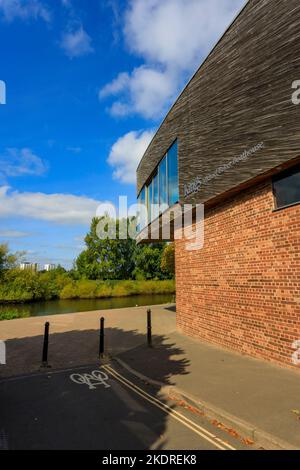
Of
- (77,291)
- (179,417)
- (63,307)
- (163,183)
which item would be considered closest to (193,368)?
(179,417)

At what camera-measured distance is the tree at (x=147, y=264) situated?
58.3 meters

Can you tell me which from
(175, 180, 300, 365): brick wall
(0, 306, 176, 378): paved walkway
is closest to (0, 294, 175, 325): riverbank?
(0, 306, 176, 378): paved walkway

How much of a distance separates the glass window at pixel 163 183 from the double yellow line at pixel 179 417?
27.4 feet

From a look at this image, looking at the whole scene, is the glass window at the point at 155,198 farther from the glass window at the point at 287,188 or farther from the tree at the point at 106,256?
the tree at the point at 106,256

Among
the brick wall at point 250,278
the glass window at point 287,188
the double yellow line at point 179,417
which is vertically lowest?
the double yellow line at point 179,417

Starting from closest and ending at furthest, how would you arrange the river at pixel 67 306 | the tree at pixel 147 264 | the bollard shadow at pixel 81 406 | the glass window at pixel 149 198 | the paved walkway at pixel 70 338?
1. the bollard shadow at pixel 81 406
2. the paved walkway at pixel 70 338
3. the glass window at pixel 149 198
4. the river at pixel 67 306
5. the tree at pixel 147 264

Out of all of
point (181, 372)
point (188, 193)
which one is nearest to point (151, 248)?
point (188, 193)

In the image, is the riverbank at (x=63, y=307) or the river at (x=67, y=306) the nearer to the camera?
the riverbank at (x=63, y=307)

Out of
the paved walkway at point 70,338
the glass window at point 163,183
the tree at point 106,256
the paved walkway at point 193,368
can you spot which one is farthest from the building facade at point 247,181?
the tree at point 106,256

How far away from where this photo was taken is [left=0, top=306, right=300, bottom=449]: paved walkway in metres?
4.76

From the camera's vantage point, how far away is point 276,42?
7320 mm

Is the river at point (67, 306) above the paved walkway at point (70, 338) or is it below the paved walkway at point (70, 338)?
below

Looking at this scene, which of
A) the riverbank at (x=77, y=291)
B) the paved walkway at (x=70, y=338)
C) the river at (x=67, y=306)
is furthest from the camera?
the riverbank at (x=77, y=291)
